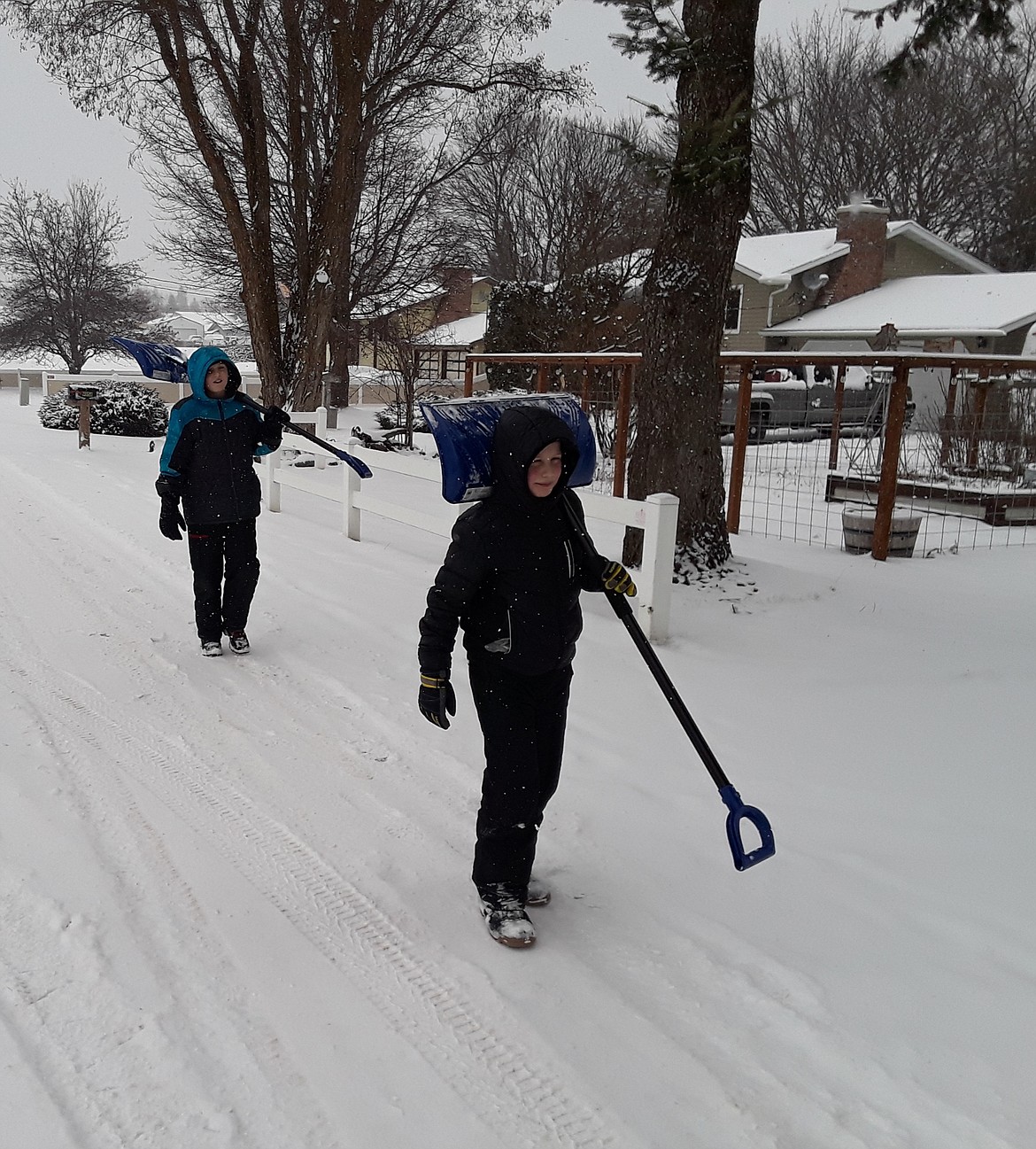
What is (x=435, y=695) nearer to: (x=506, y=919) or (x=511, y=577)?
(x=511, y=577)

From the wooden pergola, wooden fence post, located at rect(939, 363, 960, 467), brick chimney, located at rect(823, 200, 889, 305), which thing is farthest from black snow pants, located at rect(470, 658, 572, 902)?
brick chimney, located at rect(823, 200, 889, 305)

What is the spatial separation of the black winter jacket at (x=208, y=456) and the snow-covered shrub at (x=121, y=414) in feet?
45.8

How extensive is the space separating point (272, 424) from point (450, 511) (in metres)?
2.67

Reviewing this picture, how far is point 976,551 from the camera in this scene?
33.5 feet

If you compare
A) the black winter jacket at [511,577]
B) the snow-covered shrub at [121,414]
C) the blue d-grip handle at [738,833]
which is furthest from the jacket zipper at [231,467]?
the snow-covered shrub at [121,414]

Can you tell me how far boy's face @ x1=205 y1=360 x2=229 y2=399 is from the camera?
5.61 meters

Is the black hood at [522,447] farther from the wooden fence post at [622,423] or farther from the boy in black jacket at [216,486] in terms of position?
the wooden fence post at [622,423]

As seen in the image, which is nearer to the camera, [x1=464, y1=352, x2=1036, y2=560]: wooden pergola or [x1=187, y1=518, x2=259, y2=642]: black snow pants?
[x1=187, y1=518, x2=259, y2=642]: black snow pants

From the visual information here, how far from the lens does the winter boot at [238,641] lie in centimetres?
600

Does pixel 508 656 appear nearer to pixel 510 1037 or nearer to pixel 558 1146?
pixel 510 1037

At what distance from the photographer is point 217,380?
5.66 m

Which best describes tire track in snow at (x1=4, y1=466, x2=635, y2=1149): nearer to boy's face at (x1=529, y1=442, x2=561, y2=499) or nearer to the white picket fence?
boy's face at (x1=529, y1=442, x2=561, y2=499)

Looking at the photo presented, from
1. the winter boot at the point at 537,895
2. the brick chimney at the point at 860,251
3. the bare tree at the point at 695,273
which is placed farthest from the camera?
the brick chimney at the point at 860,251

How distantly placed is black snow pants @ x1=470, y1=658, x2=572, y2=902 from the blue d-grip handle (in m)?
0.59
